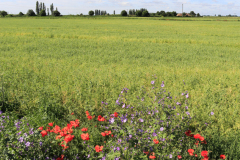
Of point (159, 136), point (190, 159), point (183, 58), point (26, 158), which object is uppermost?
point (183, 58)

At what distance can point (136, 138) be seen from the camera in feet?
9.52

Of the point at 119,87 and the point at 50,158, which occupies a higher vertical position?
the point at 119,87

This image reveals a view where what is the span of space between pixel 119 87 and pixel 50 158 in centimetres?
322

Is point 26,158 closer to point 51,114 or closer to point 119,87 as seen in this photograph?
point 51,114

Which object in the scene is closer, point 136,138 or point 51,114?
point 136,138

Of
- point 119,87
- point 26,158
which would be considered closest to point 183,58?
point 119,87

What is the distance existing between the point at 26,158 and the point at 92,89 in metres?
3.19

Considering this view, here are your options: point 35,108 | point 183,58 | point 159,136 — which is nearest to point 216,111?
point 159,136

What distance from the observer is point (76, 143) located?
352 cm

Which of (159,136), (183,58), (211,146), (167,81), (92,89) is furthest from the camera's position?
(183,58)

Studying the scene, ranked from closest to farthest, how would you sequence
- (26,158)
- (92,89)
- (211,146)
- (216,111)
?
(26,158) < (211,146) < (216,111) < (92,89)

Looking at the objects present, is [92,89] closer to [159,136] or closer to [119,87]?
[119,87]

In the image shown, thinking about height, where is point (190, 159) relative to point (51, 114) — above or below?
below

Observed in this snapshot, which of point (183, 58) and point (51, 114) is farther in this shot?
point (183, 58)
